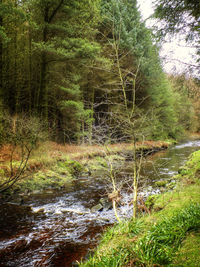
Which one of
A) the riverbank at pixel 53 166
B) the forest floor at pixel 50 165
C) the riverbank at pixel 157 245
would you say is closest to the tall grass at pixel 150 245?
the riverbank at pixel 157 245

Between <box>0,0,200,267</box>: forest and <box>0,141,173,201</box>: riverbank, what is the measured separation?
58 millimetres

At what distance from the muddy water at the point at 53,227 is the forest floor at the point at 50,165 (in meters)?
0.97

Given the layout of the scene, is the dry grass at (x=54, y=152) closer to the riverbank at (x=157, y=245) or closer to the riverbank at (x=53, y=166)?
the riverbank at (x=53, y=166)

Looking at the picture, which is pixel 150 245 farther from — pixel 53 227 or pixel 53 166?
pixel 53 166

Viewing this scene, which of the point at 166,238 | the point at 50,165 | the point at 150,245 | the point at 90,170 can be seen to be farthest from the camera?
the point at 90,170

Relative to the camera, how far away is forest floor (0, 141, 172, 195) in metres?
7.68

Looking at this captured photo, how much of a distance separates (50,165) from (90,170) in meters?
2.68

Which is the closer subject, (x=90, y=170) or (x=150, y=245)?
(x=150, y=245)

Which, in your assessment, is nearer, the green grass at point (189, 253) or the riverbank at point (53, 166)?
the green grass at point (189, 253)

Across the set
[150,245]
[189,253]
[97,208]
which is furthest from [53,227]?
[189,253]

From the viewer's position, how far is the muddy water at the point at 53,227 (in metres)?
3.65

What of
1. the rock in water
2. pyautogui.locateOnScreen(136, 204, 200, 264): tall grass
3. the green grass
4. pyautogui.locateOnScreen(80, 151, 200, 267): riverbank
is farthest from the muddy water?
the green grass

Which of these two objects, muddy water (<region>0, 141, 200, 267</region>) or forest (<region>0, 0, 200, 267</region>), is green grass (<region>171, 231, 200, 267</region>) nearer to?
forest (<region>0, 0, 200, 267</region>)

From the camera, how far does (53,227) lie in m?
4.81
